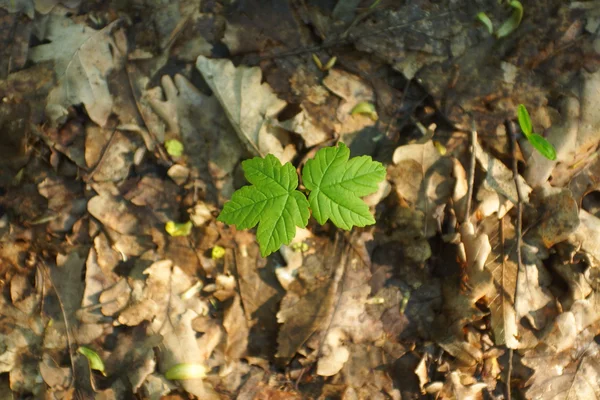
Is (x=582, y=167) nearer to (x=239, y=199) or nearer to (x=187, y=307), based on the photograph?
(x=239, y=199)

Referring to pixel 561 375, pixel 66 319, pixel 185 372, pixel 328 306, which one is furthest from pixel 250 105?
pixel 561 375

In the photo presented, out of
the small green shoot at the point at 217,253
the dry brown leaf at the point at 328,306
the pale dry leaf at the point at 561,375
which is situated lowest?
the pale dry leaf at the point at 561,375

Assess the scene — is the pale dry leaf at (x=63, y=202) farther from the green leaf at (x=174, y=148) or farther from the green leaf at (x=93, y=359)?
the green leaf at (x=93, y=359)

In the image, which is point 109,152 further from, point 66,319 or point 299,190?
point 299,190

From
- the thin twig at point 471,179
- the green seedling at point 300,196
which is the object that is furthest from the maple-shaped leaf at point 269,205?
the thin twig at point 471,179

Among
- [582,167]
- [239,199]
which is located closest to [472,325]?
[582,167]

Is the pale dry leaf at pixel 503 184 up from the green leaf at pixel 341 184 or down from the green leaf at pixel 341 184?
down
